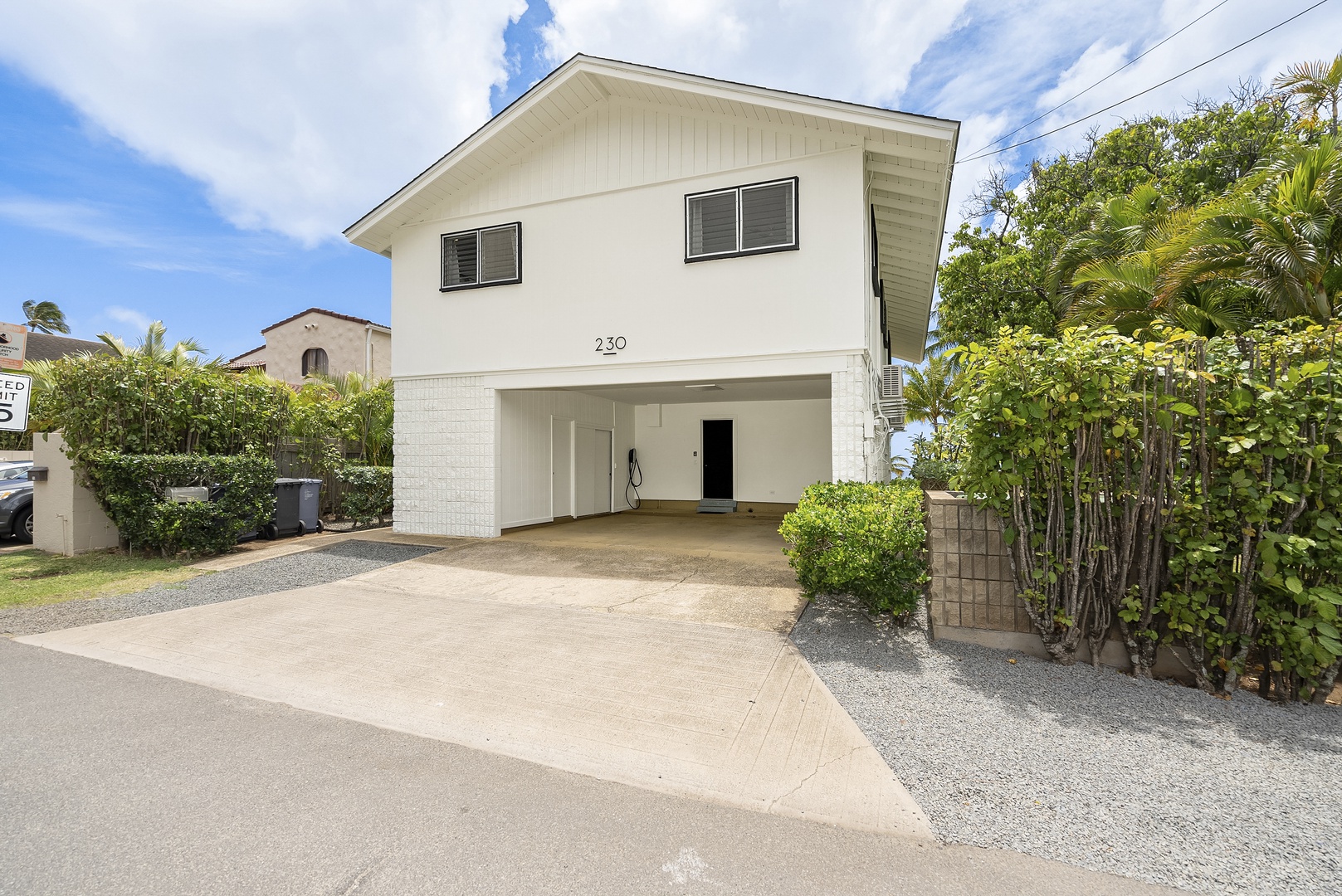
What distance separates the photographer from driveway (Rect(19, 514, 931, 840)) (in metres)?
2.88

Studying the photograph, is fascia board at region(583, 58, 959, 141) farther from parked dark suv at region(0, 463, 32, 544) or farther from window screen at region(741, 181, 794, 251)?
parked dark suv at region(0, 463, 32, 544)

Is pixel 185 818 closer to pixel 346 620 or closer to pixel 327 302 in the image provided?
pixel 346 620

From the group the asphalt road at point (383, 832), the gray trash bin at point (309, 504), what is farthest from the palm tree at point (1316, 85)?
the gray trash bin at point (309, 504)

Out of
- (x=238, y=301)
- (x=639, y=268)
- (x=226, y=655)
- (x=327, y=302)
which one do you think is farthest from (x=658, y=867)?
(x=238, y=301)

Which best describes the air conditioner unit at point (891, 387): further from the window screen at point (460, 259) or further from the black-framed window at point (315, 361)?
the black-framed window at point (315, 361)

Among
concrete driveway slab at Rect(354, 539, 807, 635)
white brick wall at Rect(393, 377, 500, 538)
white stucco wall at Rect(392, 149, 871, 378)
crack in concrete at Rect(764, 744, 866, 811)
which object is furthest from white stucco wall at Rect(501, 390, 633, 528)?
crack in concrete at Rect(764, 744, 866, 811)

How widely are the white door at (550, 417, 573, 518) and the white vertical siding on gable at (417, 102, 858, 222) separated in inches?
168

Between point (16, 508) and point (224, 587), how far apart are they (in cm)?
685

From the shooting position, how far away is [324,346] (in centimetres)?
2477

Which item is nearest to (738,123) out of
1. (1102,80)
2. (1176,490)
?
(1176,490)

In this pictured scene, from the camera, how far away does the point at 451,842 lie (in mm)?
2318

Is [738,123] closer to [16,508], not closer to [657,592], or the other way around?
[657,592]

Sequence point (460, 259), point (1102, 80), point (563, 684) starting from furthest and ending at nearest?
1. point (1102, 80)
2. point (460, 259)
3. point (563, 684)

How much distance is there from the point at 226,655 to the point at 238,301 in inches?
1074
